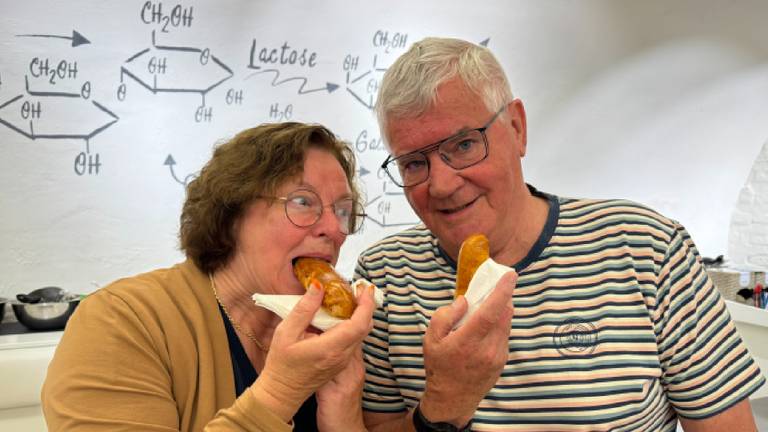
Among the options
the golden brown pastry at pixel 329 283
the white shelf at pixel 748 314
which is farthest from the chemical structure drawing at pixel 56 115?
the white shelf at pixel 748 314

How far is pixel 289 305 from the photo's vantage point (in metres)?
1.59

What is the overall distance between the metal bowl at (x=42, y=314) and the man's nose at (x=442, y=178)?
2415 millimetres

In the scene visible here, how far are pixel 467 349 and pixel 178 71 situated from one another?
Result: 278 centimetres

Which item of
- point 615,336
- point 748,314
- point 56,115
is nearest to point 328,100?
point 56,115

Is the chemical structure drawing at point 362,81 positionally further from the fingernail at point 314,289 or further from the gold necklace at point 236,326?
the fingernail at point 314,289

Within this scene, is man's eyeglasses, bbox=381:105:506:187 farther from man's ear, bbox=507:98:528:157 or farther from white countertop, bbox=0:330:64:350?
white countertop, bbox=0:330:64:350

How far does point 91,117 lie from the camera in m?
3.39

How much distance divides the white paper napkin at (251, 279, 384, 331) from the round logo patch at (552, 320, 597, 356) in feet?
1.48

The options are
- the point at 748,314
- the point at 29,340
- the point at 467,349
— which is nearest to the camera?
the point at 467,349

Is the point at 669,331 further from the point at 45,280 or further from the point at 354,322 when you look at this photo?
the point at 45,280

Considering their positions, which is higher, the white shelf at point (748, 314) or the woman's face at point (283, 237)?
the woman's face at point (283, 237)

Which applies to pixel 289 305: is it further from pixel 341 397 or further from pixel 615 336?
pixel 615 336

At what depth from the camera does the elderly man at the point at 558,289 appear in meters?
1.55

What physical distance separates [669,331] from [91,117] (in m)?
2.96
